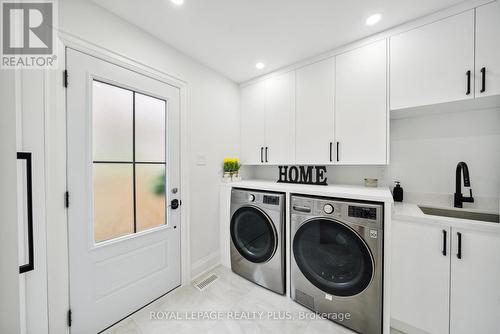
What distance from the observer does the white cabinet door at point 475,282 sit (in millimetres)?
1166

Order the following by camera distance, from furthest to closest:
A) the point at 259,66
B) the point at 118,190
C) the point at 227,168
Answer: the point at 227,168 → the point at 259,66 → the point at 118,190

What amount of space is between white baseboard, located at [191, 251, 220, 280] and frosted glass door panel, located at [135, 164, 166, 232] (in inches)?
27.2

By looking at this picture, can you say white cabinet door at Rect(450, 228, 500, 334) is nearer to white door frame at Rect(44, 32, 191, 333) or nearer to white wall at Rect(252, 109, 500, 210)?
white wall at Rect(252, 109, 500, 210)

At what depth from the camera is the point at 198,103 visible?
2.14 metres

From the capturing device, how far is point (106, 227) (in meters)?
1.46

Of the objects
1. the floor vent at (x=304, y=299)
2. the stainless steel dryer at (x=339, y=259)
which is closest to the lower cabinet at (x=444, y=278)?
the stainless steel dryer at (x=339, y=259)

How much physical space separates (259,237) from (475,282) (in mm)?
1593

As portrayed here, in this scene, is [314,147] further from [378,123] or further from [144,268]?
[144,268]

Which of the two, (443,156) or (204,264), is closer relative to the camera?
(443,156)

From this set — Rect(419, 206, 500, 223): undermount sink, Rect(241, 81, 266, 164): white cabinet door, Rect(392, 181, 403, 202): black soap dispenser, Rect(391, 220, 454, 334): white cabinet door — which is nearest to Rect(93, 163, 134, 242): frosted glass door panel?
Rect(241, 81, 266, 164): white cabinet door

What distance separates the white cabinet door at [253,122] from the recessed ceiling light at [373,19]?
1.21 m

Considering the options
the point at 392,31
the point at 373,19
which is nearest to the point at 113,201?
the point at 373,19

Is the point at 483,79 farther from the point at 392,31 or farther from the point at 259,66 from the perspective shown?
the point at 259,66

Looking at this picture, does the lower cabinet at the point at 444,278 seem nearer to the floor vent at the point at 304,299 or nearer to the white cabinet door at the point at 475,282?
the white cabinet door at the point at 475,282
